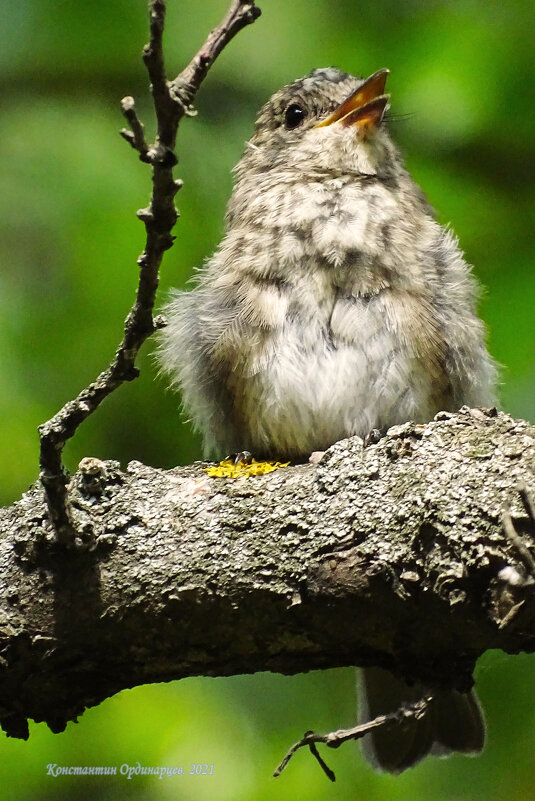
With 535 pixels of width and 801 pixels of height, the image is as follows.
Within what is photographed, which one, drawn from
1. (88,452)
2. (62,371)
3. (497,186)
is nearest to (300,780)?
(88,452)

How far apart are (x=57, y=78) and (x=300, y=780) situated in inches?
119

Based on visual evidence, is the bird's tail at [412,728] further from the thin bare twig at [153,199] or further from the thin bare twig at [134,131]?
the thin bare twig at [134,131]

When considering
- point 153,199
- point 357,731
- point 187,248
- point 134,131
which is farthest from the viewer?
point 187,248

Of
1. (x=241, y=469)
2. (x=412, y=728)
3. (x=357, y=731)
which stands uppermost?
(x=241, y=469)

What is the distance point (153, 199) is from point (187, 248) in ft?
6.88

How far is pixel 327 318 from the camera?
340 cm

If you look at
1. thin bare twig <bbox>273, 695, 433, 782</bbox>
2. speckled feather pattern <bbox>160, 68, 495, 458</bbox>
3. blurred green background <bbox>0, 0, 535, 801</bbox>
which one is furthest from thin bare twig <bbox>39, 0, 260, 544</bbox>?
blurred green background <bbox>0, 0, 535, 801</bbox>

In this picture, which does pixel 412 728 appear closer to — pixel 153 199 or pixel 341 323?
pixel 341 323

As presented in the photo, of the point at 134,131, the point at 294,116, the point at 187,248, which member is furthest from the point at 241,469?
the point at 294,116

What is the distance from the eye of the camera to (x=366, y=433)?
3.40 m

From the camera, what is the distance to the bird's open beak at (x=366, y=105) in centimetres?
386

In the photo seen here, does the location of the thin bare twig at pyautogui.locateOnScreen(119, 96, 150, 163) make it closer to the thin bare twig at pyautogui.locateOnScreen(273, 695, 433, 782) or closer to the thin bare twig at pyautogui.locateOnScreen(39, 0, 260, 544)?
the thin bare twig at pyautogui.locateOnScreen(39, 0, 260, 544)

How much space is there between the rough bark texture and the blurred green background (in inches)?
49.2

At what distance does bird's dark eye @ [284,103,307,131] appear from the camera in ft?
13.9
